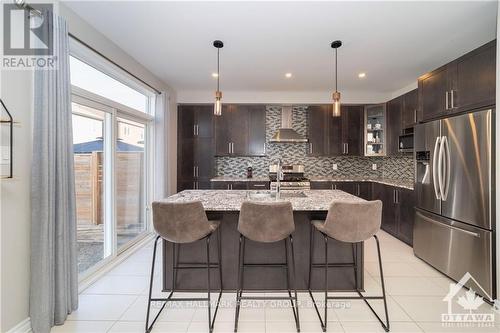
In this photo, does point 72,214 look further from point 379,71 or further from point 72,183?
point 379,71

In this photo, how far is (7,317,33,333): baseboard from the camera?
1.78m

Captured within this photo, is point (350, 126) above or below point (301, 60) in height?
below

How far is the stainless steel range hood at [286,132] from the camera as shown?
4.90m

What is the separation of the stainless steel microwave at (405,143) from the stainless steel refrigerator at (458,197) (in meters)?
1.07

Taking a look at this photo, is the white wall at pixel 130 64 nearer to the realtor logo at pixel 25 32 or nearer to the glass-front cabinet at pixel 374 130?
the realtor logo at pixel 25 32

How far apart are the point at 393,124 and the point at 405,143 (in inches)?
18.2

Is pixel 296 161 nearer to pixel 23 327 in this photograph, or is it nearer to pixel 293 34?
pixel 293 34

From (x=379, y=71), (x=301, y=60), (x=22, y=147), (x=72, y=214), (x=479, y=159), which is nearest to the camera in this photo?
(x=22, y=147)

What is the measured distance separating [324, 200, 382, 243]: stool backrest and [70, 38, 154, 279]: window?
8.76 ft

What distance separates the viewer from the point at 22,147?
72.8 inches

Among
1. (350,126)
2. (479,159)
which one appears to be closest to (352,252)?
(479,159)

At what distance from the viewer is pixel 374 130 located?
5043 mm

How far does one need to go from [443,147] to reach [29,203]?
13.0 feet

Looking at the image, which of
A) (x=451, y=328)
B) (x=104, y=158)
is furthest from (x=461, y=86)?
(x=104, y=158)
